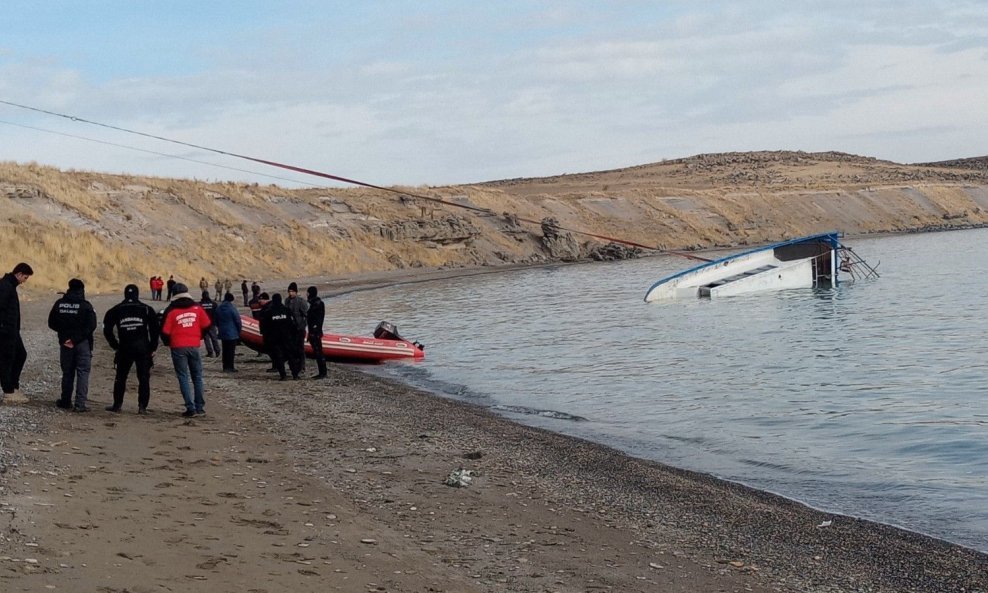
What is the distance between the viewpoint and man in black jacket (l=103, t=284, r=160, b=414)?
519 inches

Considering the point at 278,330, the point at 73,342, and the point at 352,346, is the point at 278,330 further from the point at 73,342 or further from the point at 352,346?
the point at 73,342

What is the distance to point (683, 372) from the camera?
70.0ft

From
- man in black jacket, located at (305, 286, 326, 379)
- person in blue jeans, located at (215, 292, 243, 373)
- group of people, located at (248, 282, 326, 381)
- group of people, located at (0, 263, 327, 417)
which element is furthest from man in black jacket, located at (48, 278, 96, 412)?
man in black jacket, located at (305, 286, 326, 379)

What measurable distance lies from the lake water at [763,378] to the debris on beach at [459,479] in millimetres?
3165

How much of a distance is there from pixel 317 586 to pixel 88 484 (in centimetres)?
312

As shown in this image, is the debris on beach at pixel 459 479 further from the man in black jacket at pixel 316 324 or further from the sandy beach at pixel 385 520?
the man in black jacket at pixel 316 324

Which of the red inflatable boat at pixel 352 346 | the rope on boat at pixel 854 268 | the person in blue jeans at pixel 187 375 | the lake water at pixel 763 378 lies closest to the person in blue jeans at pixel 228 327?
the red inflatable boat at pixel 352 346

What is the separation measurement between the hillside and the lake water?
12.6 meters

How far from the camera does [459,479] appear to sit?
10.3m

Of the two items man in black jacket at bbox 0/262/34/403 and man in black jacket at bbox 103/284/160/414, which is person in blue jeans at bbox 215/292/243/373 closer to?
man in black jacket at bbox 103/284/160/414

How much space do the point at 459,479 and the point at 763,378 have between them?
11.2 m

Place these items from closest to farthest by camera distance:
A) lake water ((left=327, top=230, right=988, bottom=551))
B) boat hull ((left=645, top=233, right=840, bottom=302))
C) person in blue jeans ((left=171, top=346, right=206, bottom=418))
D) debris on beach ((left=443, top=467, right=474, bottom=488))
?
debris on beach ((left=443, top=467, right=474, bottom=488)) < lake water ((left=327, top=230, right=988, bottom=551)) < person in blue jeans ((left=171, top=346, right=206, bottom=418)) < boat hull ((left=645, top=233, right=840, bottom=302))

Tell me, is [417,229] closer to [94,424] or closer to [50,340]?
[50,340]

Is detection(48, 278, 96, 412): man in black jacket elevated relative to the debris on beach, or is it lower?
elevated
